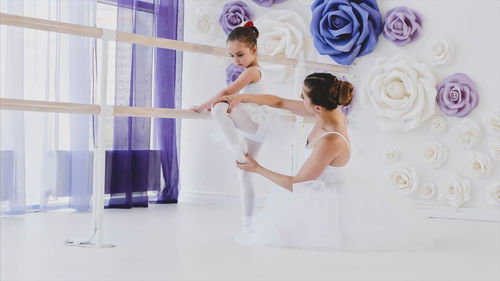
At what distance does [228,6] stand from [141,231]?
1884mm

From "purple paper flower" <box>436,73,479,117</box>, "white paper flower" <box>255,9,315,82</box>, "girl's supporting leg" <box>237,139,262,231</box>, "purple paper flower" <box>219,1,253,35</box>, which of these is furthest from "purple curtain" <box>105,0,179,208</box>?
"purple paper flower" <box>436,73,479,117</box>

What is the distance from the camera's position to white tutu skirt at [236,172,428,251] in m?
2.39

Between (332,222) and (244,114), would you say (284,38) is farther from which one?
(332,222)

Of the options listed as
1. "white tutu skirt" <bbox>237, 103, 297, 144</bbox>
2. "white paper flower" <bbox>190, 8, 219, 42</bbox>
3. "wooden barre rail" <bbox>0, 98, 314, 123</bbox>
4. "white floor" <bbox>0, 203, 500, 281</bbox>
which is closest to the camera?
"white floor" <bbox>0, 203, 500, 281</bbox>

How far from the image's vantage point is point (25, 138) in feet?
11.2

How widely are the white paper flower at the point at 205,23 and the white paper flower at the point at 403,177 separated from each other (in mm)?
1523

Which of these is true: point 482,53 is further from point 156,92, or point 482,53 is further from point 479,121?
point 156,92

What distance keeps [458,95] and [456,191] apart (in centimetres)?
55

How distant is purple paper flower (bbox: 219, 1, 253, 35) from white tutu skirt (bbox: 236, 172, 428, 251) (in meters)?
Result: 1.82

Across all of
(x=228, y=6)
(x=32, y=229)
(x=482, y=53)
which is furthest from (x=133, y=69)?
(x=482, y=53)

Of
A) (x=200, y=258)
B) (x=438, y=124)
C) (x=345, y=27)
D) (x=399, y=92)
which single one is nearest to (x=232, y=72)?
(x=345, y=27)

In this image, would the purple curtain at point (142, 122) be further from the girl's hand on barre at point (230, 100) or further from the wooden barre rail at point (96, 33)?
the girl's hand on barre at point (230, 100)

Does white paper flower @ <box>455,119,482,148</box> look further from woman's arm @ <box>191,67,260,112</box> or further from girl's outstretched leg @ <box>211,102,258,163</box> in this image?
girl's outstretched leg @ <box>211,102,258,163</box>

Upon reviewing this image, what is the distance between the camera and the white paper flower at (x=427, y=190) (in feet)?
11.7
